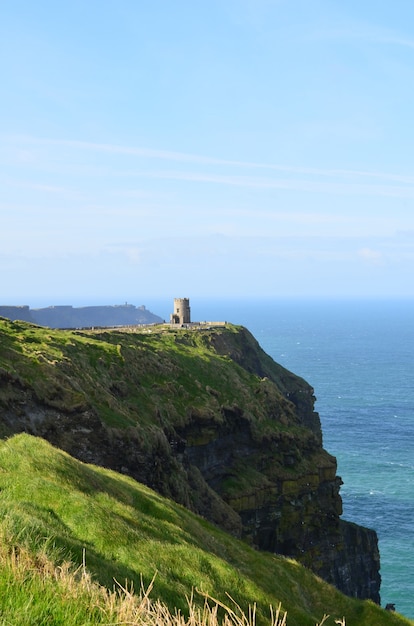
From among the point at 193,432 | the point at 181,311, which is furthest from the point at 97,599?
the point at 181,311

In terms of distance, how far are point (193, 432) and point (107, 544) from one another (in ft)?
130

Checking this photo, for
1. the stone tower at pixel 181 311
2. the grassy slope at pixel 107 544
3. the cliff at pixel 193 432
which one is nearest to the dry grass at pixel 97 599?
the grassy slope at pixel 107 544

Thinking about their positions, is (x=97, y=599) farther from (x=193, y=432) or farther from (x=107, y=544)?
(x=193, y=432)

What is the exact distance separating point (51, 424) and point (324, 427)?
110 meters

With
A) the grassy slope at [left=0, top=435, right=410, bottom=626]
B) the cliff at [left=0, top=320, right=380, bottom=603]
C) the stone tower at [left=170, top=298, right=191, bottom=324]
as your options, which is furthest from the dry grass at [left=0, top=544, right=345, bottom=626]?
the stone tower at [left=170, top=298, right=191, bottom=324]

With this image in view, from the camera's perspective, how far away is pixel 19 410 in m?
42.0

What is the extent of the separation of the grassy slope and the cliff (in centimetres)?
1013

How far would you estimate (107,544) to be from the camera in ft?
72.4

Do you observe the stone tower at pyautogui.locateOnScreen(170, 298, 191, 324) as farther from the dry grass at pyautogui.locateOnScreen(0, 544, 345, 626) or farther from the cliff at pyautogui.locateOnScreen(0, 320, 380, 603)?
the dry grass at pyautogui.locateOnScreen(0, 544, 345, 626)

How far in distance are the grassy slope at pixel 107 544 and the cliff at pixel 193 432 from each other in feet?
33.2

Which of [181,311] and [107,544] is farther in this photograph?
[181,311]

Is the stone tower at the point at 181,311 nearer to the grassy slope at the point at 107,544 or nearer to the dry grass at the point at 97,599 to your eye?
the grassy slope at the point at 107,544

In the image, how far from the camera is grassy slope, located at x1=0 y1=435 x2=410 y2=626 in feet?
37.9

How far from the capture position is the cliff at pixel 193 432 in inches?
1757
